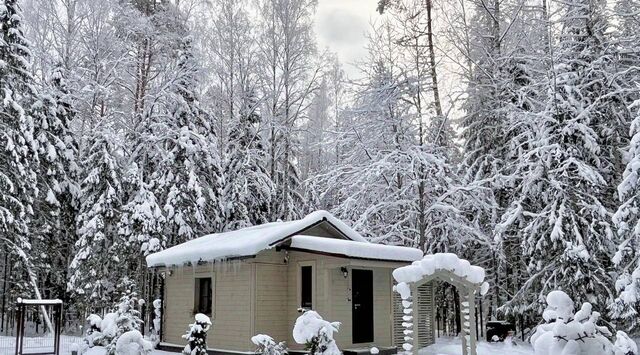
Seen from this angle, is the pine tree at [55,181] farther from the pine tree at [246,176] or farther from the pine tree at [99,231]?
the pine tree at [246,176]

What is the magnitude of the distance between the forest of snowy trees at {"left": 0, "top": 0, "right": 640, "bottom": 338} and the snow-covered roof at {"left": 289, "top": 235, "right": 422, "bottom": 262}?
2498 mm

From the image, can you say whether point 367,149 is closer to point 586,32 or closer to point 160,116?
point 586,32

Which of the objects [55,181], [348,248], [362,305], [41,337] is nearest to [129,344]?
[348,248]

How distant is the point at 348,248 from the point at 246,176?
10491mm

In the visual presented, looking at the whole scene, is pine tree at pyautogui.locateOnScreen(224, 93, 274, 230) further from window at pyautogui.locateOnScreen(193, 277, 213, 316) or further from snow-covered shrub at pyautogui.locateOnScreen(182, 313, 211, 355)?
snow-covered shrub at pyautogui.locateOnScreen(182, 313, 211, 355)

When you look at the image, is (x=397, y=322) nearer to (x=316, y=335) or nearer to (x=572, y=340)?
(x=316, y=335)

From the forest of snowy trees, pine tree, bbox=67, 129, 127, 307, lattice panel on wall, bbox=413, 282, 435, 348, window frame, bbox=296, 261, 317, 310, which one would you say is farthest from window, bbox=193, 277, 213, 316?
pine tree, bbox=67, 129, 127, 307

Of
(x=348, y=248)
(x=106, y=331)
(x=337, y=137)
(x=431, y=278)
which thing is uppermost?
(x=337, y=137)

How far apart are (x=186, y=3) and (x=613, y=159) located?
1601cm

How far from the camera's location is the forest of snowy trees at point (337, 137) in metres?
13.7

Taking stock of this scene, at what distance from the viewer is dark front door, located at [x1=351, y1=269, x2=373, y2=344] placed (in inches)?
497

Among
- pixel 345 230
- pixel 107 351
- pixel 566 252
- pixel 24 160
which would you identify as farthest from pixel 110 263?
pixel 566 252

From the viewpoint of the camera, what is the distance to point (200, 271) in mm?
13797

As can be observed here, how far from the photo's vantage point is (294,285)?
12727 mm
